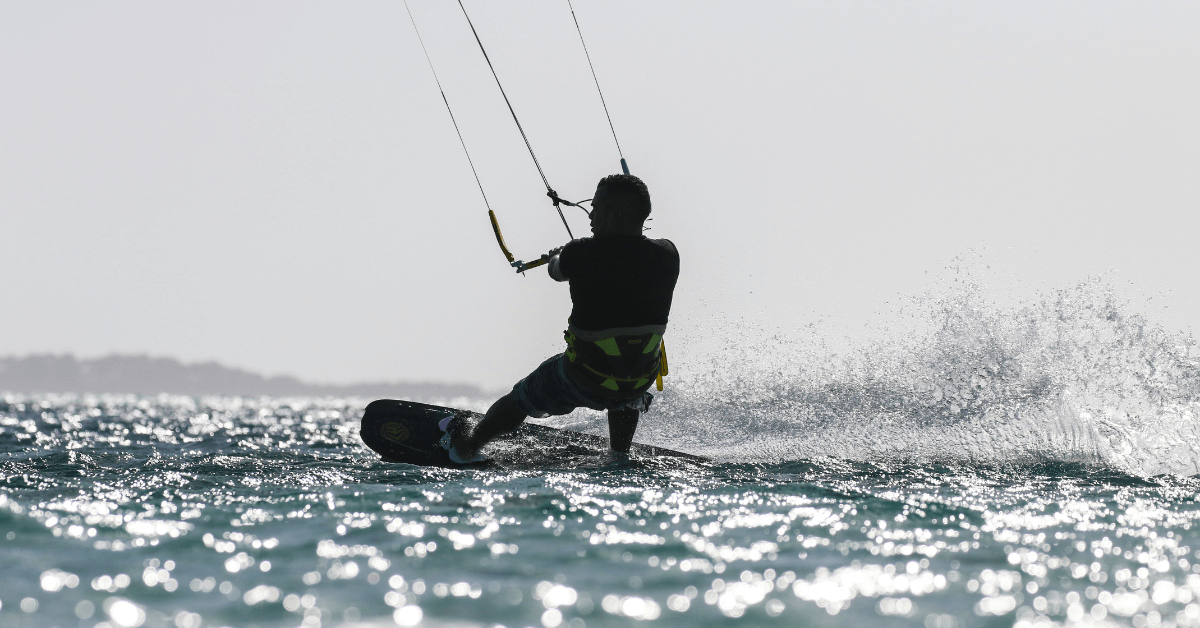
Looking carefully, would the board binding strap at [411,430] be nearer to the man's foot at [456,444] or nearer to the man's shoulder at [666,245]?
the man's foot at [456,444]

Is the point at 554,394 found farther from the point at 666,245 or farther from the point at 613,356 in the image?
the point at 666,245

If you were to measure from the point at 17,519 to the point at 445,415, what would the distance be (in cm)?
382

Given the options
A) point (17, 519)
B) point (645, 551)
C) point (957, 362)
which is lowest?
point (17, 519)

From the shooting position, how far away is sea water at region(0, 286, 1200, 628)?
2736 millimetres

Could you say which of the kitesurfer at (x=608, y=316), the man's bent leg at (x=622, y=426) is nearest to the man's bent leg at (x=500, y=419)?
the kitesurfer at (x=608, y=316)

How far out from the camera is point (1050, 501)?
487 cm

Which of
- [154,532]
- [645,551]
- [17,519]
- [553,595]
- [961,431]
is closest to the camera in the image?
[553,595]

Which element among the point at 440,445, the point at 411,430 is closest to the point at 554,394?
the point at 440,445

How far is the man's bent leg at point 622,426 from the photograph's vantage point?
7.26 metres

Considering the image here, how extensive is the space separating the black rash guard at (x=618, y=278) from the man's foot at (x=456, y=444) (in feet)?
4.68

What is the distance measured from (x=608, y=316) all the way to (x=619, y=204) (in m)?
0.80

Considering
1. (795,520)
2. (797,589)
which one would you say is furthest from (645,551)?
(795,520)

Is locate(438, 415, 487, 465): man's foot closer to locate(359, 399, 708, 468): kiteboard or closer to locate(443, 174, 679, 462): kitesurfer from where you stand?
locate(359, 399, 708, 468): kiteboard

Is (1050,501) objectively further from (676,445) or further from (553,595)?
(676,445)
